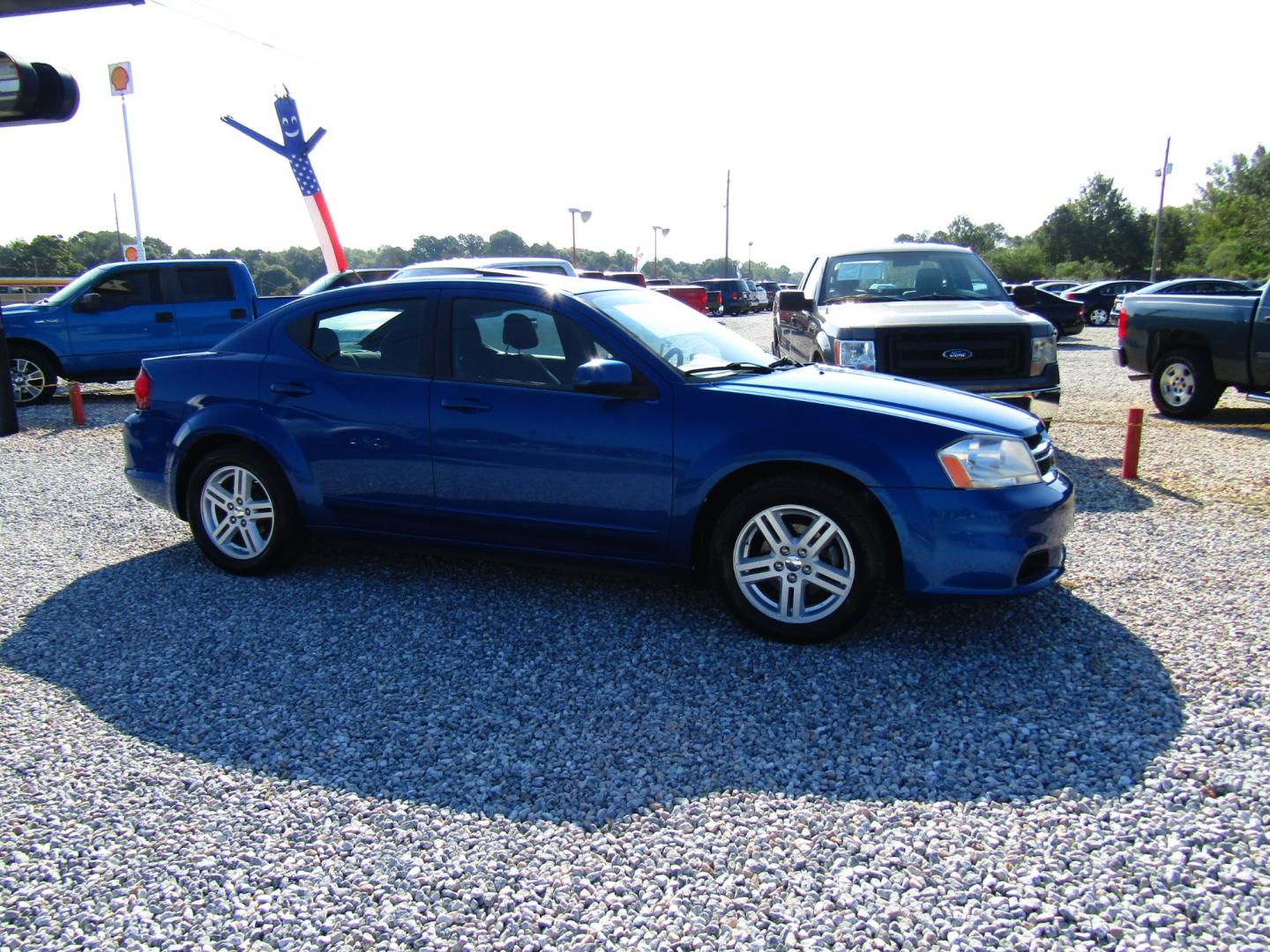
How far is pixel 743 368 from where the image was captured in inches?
196

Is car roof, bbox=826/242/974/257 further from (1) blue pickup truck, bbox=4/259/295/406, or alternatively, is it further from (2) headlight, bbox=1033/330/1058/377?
(1) blue pickup truck, bbox=4/259/295/406

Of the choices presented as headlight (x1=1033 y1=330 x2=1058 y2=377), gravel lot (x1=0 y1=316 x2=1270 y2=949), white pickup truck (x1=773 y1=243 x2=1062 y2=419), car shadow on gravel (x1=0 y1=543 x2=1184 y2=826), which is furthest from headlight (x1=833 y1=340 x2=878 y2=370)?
car shadow on gravel (x1=0 y1=543 x2=1184 y2=826)

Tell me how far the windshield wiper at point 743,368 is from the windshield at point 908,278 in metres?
4.24

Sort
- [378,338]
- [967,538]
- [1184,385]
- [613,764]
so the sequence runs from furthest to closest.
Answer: [1184,385], [378,338], [967,538], [613,764]

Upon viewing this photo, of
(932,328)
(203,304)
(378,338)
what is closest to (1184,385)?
(932,328)

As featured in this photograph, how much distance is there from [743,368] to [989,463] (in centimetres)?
137

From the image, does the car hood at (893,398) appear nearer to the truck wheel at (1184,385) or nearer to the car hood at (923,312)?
the car hood at (923,312)

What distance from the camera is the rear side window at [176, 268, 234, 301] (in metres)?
Result: 14.0

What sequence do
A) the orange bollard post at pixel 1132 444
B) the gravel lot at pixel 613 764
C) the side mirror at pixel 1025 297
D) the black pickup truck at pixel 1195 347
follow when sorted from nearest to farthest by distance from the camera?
the gravel lot at pixel 613 764 < the orange bollard post at pixel 1132 444 < the side mirror at pixel 1025 297 < the black pickup truck at pixel 1195 347

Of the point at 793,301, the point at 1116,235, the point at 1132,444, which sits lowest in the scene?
the point at 1132,444

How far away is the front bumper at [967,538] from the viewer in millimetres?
4078

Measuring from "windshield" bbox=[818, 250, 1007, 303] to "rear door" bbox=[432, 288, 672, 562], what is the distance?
5.02 m

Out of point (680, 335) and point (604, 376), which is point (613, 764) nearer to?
point (604, 376)

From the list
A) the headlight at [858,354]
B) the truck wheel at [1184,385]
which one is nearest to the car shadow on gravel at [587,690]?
the headlight at [858,354]
